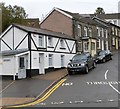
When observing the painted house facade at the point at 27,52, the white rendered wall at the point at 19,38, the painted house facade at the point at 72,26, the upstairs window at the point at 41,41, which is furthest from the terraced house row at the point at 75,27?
the white rendered wall at the point at 19,38

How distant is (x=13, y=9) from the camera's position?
60969 mm

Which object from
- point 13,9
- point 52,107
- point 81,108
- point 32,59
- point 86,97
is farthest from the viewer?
point 13,9

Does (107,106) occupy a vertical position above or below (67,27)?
below

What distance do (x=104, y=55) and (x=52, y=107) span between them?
94.3 feet

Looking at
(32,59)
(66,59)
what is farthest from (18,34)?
(66,59)

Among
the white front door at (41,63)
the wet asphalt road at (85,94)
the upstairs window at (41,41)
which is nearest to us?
the wet asphalt road at (85,94)

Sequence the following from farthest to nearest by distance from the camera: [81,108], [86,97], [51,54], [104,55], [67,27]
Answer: [67,27] < [104,55] < [51,54] < [86,97] < [81,108]

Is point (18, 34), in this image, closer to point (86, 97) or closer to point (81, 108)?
point (86, 97)

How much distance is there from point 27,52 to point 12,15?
3145 centimetres

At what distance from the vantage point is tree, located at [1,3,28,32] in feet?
180

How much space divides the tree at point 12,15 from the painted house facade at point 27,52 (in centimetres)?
2180

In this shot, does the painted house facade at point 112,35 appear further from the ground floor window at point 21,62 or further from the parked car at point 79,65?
the ground floor window at point 21,62

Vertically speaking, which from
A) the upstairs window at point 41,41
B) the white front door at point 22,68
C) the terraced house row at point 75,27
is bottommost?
the white front door at point 22,68

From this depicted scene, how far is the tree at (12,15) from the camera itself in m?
54.9
